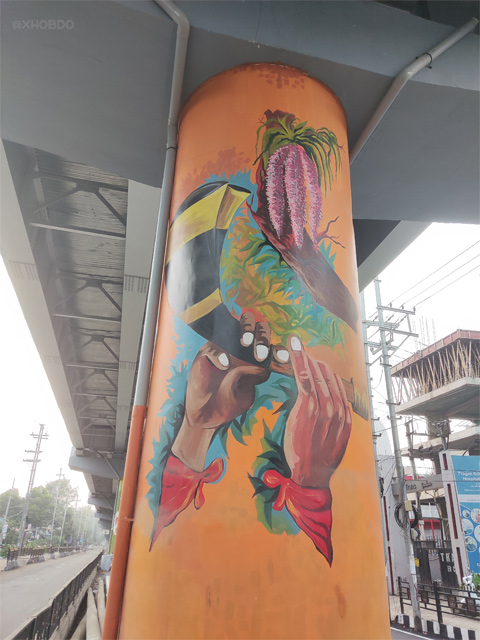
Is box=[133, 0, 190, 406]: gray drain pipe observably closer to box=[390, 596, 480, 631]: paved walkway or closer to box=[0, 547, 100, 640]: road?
box=[0, 547, 100, 640]: road

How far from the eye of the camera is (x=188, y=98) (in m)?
4.01

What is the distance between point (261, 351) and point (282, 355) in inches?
5.2

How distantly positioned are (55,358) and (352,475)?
41.9ft

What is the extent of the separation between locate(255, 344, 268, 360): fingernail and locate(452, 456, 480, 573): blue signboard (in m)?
22.3

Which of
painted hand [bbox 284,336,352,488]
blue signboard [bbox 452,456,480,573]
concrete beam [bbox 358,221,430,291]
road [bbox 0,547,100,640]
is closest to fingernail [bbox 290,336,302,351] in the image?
painted hand [bbox 284,336,352,488]

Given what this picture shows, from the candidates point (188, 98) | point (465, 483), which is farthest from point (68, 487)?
point (188, 98)

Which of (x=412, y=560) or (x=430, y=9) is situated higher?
(x=430, y=9)

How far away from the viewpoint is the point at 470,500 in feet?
69.6

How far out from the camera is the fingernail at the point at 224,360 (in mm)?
2770

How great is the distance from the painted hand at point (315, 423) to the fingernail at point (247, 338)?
0.25 meters

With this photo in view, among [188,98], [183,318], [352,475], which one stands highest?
[188,98]

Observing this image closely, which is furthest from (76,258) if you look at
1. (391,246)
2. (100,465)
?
(100,465)

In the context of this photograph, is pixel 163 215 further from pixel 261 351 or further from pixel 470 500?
pixel 470 500

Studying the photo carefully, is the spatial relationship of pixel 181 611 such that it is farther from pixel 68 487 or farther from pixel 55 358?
pixel 68 487
